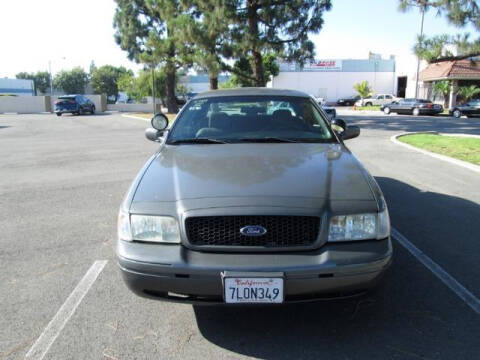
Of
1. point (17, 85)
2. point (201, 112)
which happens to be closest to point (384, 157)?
point (201, 112)

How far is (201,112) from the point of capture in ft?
14.2

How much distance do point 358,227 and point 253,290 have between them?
0.76m

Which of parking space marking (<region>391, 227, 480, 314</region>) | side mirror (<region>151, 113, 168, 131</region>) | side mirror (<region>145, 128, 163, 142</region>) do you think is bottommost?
parking space marking (<region>391, 227, 480, 314</region>)

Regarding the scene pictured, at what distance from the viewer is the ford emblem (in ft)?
8.09

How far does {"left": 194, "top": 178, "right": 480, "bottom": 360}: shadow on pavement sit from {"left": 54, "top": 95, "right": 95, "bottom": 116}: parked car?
31.8 metres

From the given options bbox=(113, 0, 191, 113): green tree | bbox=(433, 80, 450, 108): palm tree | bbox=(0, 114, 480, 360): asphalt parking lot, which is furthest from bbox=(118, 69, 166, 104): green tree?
bbox=(0, 114, 480, 360): asphalt parking lot

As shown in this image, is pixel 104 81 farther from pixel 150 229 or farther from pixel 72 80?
pixel 150 229

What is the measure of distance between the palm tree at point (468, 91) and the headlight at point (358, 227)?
121 ft

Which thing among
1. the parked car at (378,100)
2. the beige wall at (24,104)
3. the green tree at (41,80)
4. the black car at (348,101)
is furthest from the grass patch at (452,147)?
the green tree at (41,80)

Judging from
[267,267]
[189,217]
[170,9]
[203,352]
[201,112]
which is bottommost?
[203,352]

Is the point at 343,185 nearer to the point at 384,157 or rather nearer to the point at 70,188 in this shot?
the point at 70,188

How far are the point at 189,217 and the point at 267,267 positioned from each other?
21.8 inches

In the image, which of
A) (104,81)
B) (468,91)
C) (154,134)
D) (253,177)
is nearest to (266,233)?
(253,177)

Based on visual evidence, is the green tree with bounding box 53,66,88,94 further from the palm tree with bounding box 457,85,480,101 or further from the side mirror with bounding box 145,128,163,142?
the side mirror with bounding box 145,128,163,142
